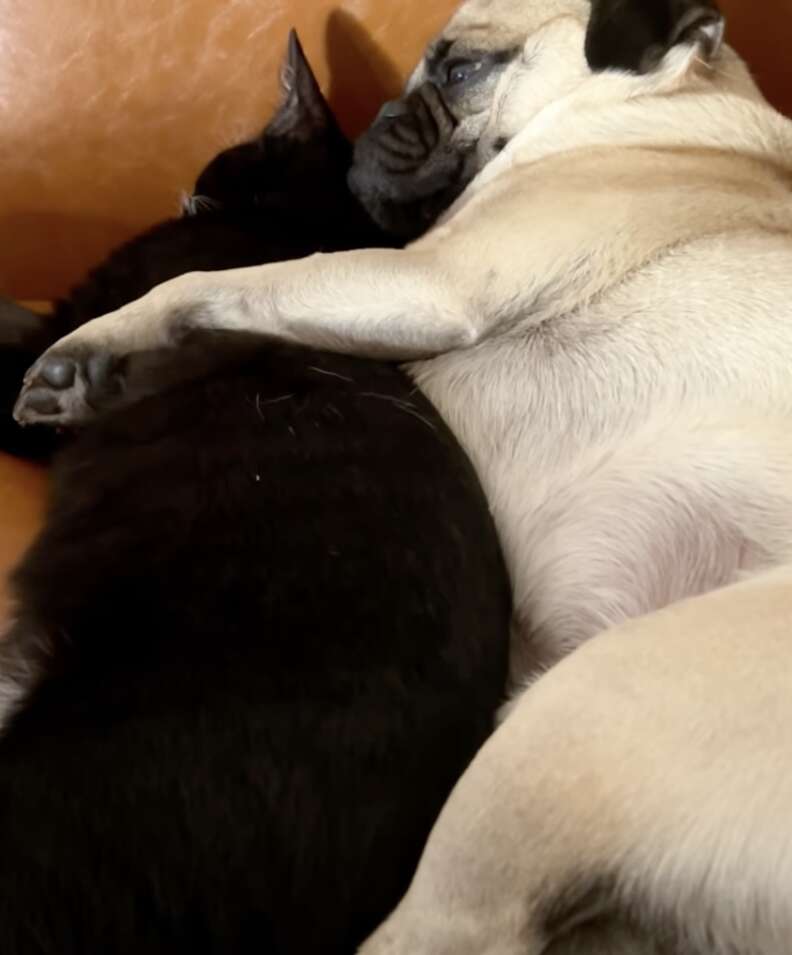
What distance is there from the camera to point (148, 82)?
64.3 inches

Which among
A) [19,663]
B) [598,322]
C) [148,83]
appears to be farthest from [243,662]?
[148,83]

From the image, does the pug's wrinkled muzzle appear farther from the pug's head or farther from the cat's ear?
the cat's ear

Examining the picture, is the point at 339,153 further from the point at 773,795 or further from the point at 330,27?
the point at 773,795

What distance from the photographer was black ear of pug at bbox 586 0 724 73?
52.1 inches

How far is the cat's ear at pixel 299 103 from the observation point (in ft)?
5.17

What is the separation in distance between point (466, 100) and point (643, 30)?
0.88 ft

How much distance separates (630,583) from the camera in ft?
3.71

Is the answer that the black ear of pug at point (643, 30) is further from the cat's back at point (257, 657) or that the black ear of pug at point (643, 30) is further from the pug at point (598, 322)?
the cat's back at point (257, 657)

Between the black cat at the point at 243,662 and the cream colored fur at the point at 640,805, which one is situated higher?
the black cat at the point at 243,662

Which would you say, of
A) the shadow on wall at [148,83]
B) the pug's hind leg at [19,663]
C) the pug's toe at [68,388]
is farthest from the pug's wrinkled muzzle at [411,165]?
the pug's hind leg at [19,663]

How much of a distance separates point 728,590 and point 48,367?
0.79 m

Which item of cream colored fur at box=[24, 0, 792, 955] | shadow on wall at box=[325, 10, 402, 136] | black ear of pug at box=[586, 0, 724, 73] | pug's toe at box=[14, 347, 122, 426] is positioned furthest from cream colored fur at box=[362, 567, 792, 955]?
shadow on wall at box=[325, 10, 402, 136]

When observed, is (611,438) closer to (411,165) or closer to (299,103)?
(411,165)

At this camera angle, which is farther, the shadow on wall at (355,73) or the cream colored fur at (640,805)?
the shadow on wall at (355,73)
